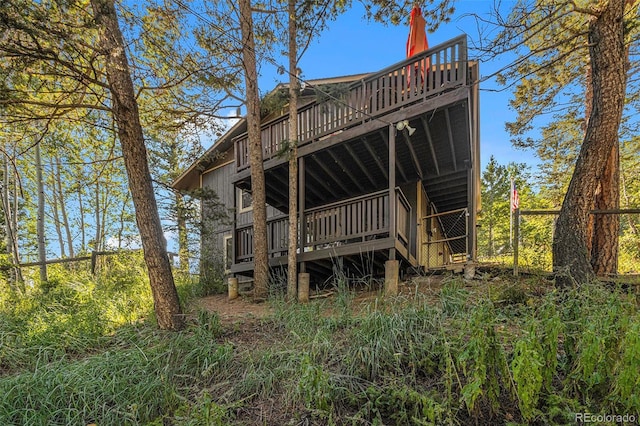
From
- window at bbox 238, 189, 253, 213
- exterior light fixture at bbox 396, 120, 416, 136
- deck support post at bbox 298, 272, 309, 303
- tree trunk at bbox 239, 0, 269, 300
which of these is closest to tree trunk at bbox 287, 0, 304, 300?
deck support post at bbox 298, 272, 309, 303

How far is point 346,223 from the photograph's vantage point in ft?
21.9

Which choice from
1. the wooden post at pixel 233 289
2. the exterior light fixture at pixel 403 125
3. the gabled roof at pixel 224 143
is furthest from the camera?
the gabled roof at pixel 224 143

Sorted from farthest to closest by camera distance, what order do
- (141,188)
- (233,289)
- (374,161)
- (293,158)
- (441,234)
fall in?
1. (441,234)
2. (233,289)
3. (374,161)
4. (293,158)
5. (141,188)

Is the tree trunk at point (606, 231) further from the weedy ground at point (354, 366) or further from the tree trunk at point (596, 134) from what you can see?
Result: the weedy ground at point (354, 366)

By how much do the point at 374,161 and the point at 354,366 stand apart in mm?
5590

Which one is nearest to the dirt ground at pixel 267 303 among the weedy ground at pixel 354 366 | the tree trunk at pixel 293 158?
the weedy ground at pixel 354 366

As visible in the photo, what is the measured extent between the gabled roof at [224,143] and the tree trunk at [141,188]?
306 centimetres

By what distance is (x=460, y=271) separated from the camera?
23.0 feet

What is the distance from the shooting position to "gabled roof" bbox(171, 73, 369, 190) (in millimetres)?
8070

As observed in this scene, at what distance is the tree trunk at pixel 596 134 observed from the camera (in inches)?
191

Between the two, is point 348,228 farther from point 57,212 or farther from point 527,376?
point 57,212

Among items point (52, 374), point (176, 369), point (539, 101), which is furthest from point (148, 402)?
point (539, 101)

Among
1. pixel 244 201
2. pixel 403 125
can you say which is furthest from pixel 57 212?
pixel 403 125

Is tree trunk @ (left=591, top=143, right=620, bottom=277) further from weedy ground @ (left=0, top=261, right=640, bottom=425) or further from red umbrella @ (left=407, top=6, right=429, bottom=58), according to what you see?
red umbrella @ (left=407, top=6, right=429, bottom=58)
